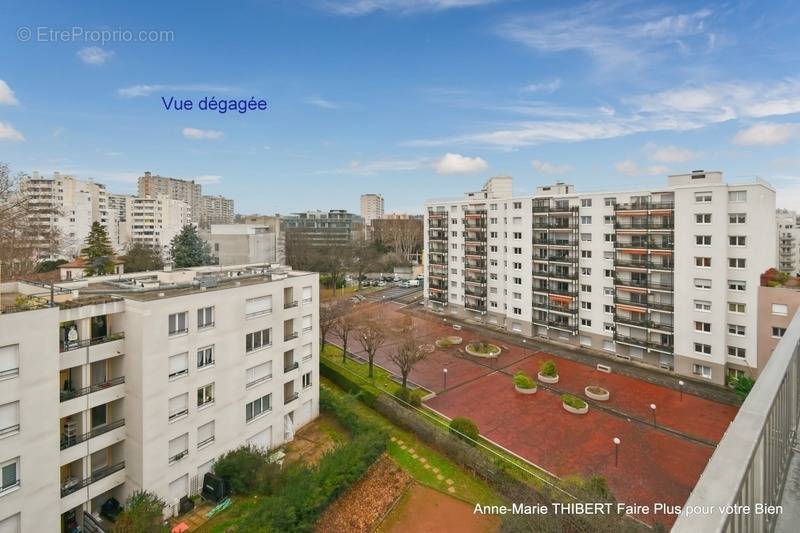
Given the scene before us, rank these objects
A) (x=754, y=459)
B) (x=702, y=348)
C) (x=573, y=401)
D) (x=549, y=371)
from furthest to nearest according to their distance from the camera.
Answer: (x=549, y=371), (x=702, y=348), (x=573, y=401), (x=754, y=459)

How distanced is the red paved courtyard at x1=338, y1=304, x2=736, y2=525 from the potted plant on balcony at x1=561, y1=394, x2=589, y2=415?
383 millimetres

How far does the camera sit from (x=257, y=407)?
80.1 ft

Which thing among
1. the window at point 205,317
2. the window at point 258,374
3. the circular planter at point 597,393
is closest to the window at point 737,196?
Result: the circular planter at point 597,393

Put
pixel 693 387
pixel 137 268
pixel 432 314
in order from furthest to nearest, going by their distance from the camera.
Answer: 1. pixel 137 268
2. pixel 432 314
3. pixel 693 387

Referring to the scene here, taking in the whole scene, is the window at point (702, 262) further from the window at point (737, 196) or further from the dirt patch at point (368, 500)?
the dirt patch at point (368, 500)

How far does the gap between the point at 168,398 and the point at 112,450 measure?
328 cm

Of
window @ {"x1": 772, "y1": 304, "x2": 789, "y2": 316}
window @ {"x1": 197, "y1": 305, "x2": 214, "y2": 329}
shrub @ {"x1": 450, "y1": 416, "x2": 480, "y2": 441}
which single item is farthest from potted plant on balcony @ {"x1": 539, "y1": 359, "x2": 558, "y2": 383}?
window @ {"x1": 197, "y1": 305, "x2": 214, "y2": 329}

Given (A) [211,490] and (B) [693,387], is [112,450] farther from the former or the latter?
(B) [693,387]

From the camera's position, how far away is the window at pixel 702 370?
1332 inches

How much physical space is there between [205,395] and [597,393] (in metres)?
26.2

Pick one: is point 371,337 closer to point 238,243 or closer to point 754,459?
point 238,243

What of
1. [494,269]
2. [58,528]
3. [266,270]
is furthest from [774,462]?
[494,269]

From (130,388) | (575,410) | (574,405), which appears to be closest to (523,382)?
(574,405)

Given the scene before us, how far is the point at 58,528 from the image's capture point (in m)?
16.2
